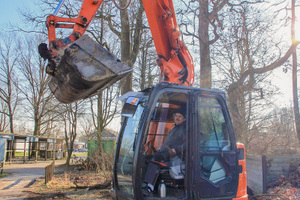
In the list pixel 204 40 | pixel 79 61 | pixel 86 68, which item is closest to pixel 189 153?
pixel 86 68

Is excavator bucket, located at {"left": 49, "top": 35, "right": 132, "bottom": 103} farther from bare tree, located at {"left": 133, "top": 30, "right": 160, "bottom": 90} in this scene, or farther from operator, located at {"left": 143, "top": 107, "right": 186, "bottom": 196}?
bare tree, located at {"left": 133, "top": 30, "right": 160, "bottom": 90}

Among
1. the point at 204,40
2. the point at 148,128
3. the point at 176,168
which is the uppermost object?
the point at 204,40

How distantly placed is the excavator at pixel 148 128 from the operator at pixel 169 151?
Answer: 5cm

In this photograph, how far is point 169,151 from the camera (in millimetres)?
3650

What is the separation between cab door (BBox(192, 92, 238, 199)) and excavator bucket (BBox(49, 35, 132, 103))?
125 cm

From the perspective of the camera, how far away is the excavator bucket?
3650mm

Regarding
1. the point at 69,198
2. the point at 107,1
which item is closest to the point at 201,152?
the point at 69,198

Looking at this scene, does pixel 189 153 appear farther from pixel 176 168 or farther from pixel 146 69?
pixel 146 69

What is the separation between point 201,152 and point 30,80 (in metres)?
30.4

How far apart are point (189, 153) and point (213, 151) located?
1.41 ft

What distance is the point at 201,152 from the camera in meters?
3.59

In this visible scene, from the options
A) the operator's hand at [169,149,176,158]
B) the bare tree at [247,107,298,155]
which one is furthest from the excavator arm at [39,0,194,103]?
the bare tree at [247,107,298,155]

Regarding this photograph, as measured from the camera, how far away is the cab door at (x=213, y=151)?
354 centimetres

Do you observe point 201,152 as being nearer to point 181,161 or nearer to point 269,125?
point 181,161
